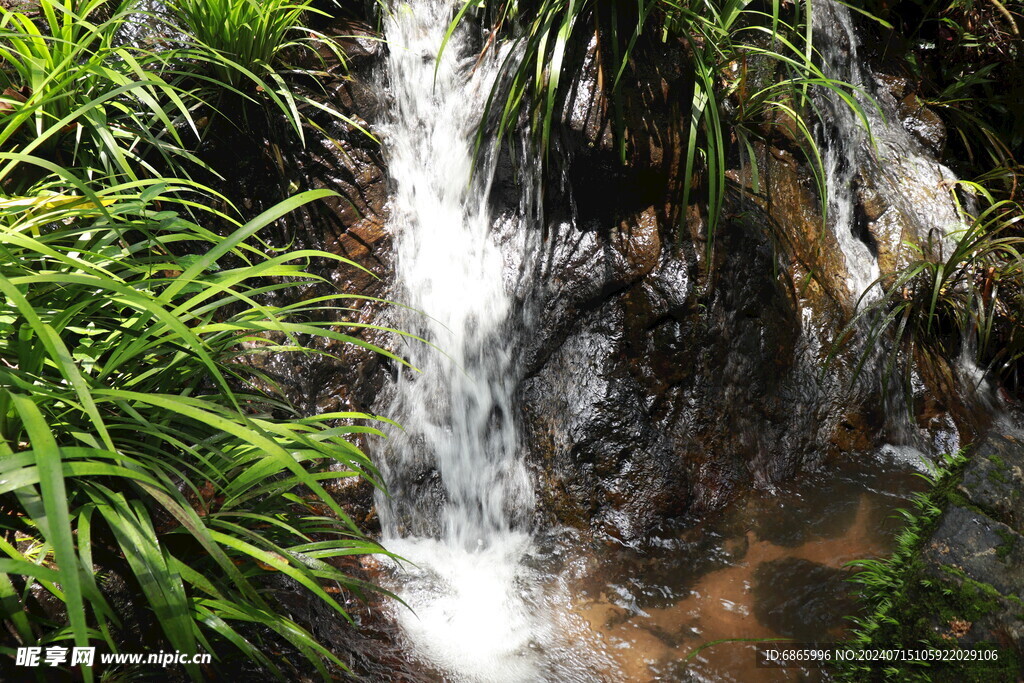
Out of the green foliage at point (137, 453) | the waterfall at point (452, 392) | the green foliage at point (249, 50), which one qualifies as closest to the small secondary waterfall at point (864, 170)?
the waterfall at point (452, 392)

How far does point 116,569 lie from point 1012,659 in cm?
218

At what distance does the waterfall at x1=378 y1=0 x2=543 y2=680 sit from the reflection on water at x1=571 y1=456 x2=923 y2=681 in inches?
13.3

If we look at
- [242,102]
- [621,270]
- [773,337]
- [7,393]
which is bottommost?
[7,393]

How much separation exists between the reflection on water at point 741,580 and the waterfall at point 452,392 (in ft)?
1.11

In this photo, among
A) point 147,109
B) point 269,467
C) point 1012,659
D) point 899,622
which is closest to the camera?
point 269,467

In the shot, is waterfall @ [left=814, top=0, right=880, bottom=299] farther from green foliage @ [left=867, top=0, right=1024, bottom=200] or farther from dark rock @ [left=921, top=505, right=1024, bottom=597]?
dark rock @ [left=921, top=505, right=1024, bottom=597]

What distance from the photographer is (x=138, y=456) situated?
1414 millimetres

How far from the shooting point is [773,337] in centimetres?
298

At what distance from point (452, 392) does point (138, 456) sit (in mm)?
1685

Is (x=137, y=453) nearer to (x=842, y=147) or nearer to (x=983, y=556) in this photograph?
(x=983, y=556)

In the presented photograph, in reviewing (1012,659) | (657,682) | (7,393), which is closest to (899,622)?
(1012,659)

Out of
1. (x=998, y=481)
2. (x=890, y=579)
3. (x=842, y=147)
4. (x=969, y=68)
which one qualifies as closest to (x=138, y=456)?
(x=890, y=579)

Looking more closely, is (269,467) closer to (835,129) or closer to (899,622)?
(899,622)

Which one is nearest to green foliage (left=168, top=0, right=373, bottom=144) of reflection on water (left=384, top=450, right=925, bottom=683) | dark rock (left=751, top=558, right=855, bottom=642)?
reflection on water (left=384, top=450, right=925, bottom=683)
